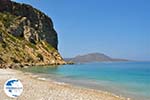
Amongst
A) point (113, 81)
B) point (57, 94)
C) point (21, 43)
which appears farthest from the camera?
point (21, 43)

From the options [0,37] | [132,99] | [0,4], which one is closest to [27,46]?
[0,37]

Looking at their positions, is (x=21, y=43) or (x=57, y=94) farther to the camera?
(x=21, y=43)

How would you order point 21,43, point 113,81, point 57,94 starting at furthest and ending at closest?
point 21,43 < point 113,81 < point 57,94

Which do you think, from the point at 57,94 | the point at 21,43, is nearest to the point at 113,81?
the point at 57,94

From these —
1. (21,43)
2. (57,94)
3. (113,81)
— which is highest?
(21,43)

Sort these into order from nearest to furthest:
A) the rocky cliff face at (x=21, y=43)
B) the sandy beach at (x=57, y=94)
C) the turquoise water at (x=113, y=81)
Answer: the sandy beach at (x=57, y=94), the turquoise water at (x=113, y=81), the rocky cliff face at (x=21, y=43)

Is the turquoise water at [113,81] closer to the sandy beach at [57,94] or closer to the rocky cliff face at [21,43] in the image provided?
the sandy beach at [57,94]

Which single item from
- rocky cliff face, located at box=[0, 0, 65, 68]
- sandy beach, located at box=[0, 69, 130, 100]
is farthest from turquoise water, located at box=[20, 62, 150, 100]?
rocky cliff face, located at box=[0, 0, 65, 68]

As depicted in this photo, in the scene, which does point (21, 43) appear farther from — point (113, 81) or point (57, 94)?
point (57, 94)

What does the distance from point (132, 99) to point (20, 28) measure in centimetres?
15747

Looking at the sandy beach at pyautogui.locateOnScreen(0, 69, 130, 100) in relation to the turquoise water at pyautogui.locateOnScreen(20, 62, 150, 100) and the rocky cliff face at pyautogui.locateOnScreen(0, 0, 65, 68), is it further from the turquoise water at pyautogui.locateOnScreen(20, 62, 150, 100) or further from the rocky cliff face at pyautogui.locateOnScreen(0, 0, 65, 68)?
the rocky cliff face at pyautogui.locateOnScreen(0, 0, 65, 68)

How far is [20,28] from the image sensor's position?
181 meters

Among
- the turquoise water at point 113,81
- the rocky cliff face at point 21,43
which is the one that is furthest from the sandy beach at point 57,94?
the rocky cliff face at point 21,43

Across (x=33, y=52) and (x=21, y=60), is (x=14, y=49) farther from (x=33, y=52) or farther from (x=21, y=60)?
(x=33, y=52)
